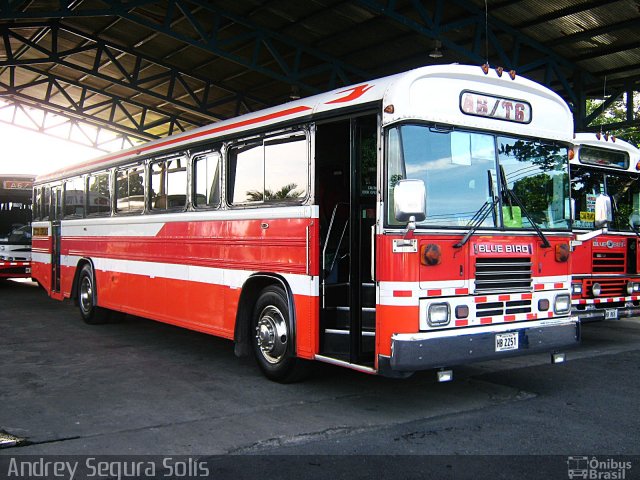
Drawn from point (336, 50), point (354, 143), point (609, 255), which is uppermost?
point (336, 50)

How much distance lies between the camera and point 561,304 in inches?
257

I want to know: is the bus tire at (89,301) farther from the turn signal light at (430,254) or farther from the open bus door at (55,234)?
the turn signal light at (430,254)

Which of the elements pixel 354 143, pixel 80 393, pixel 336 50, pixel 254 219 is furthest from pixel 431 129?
pixel 336 50

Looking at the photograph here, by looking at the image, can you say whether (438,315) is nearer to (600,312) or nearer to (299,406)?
(299,406)

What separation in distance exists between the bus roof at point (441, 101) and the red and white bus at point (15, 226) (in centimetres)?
1359

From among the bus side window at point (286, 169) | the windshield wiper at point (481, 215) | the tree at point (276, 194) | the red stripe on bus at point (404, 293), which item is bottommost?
the red stripe on bus at point (404, 293)

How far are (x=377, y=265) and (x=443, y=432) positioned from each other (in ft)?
5.02

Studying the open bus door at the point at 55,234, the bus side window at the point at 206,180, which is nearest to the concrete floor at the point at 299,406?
the bus side window at the point at 206,180

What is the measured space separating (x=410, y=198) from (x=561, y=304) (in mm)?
2468

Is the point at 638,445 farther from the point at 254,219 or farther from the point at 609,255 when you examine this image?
the point at 609,255

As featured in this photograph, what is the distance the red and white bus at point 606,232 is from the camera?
938 centimetres

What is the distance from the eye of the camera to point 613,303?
966 centimetres

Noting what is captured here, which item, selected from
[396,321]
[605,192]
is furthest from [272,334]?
[605,192]

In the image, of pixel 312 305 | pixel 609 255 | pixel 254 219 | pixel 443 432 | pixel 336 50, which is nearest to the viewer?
pixel 443 432
